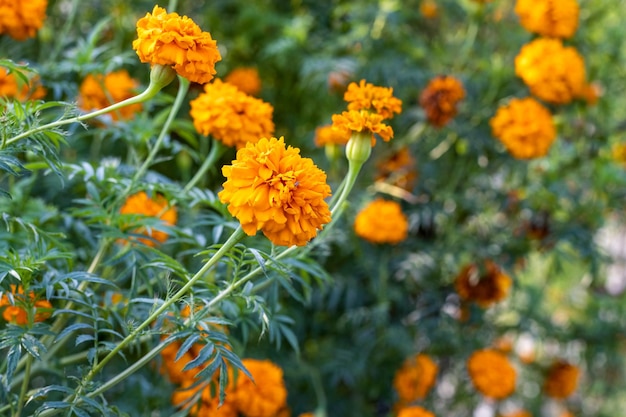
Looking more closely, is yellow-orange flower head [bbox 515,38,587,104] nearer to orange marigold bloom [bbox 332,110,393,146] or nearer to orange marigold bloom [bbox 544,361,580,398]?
orange marigold bloom [bbox 544,361,580,398]

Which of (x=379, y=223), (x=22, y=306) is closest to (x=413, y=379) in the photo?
(x=379, y=223)

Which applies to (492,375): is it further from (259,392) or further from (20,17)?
(20,17)

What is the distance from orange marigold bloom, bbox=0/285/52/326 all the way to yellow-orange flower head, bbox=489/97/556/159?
1.34 metres

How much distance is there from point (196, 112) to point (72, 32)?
1120mm

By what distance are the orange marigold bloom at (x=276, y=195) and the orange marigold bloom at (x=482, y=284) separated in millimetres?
1327

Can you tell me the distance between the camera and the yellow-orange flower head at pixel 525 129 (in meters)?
2.10

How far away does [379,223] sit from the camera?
204cm

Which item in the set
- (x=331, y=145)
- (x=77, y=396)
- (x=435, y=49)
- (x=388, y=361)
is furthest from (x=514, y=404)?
(x=77, y=396)

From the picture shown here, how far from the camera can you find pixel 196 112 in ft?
4.61

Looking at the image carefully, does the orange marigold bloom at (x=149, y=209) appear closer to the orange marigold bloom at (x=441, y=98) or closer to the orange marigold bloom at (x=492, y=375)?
the orange marigold bloom at (x=441, y=98)

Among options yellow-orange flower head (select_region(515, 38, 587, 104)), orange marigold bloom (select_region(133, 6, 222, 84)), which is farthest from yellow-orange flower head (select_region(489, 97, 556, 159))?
orange marigold bloom (select_region(133, 6, 222, 84))

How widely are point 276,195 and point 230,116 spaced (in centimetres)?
46

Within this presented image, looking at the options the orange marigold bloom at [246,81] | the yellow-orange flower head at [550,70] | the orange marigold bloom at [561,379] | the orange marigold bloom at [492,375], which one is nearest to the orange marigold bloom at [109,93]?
the orange marigold bloom at [246,81]

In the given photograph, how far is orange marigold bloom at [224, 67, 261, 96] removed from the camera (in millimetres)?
2438
